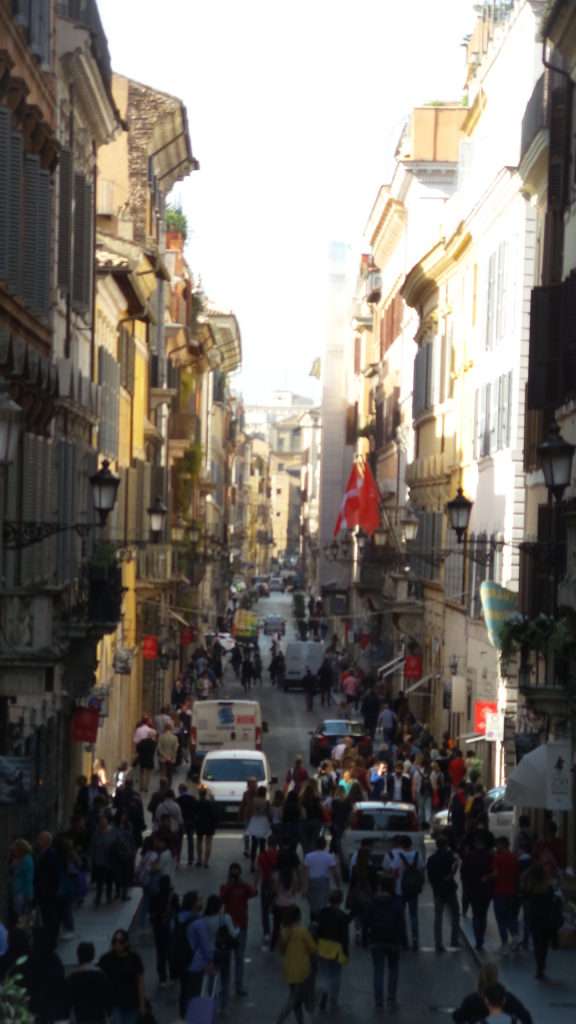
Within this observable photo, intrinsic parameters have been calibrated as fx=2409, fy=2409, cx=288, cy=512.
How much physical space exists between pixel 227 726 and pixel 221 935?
2938 cm

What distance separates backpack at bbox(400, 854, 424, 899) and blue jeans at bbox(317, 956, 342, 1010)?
12.4ft

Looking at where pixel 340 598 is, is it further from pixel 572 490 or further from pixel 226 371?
pixel 572 490

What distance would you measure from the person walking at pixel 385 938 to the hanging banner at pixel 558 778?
117 inches

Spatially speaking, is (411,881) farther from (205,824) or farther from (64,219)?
(64,219)

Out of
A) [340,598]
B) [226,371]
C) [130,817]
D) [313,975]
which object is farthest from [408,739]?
[226,371]

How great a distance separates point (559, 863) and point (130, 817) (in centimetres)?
683

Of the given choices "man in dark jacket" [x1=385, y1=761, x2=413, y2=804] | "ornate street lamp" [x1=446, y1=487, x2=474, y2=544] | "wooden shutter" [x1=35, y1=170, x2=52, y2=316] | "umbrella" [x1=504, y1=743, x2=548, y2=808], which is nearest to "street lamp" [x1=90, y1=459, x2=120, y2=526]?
"wooden shutter" [x1=35, y1=170, x2=52, y2=316]

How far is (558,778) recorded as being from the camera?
25.8 meters

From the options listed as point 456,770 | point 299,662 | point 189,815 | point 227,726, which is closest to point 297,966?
point 189,815

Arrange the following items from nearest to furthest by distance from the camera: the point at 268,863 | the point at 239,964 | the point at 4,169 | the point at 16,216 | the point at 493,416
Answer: the point at 239,964
the point at 4,169
the point at 16,216
the point at 268,863
the point at 493,416

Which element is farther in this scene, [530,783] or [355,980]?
[530,783]

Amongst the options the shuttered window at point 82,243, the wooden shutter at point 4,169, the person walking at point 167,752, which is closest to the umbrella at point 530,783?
the wooden shutter at point 4,169

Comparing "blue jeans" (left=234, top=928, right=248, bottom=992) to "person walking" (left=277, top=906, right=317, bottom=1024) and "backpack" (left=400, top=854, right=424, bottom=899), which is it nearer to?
"person walking" (left=277, top=906, right=317, bottom=1024)

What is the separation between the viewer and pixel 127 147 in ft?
201
